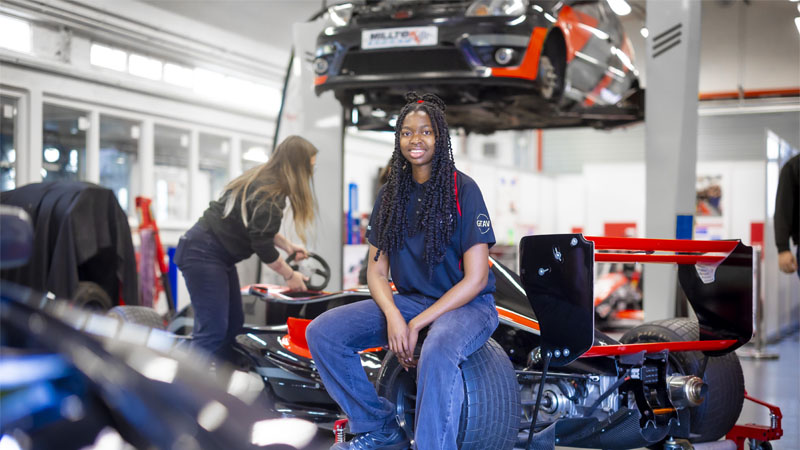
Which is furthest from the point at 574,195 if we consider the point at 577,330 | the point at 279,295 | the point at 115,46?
the point at 577,330

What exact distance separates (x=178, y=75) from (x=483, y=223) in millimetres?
8179

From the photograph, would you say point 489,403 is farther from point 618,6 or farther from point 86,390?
point 618,6

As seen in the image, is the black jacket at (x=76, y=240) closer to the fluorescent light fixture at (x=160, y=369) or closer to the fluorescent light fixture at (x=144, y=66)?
the fluorescent light fixture at (x=160, y=369)

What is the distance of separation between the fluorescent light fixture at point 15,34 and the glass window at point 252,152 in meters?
4.12

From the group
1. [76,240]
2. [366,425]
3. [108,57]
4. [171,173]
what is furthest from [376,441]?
[171,173]

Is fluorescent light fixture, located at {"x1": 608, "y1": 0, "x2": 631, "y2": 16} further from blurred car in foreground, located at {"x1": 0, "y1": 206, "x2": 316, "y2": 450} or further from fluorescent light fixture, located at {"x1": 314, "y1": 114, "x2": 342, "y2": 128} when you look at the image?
blurred car in foreground, located at {"x1": 0, "y1": 206, "x2": 316, "y2": 450}

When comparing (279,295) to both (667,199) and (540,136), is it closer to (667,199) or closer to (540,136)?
(667,199)

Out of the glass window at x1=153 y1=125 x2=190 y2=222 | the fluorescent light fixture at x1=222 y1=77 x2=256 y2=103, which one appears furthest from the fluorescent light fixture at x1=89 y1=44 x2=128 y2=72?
the fluorescent light fixture at x1=222 y1=77 x2=256 y2=103

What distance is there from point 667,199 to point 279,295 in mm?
2903

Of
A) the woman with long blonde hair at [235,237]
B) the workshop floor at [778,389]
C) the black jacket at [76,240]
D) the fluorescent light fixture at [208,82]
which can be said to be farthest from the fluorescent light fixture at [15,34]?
the workshop floor at [778,389]

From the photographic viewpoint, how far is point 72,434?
1.28 m

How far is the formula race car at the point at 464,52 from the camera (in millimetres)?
5234

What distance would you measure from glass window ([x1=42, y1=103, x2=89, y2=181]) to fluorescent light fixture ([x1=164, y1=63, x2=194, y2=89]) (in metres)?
1.50

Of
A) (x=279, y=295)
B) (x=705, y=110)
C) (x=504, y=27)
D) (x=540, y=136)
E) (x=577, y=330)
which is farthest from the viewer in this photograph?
(x=540, y=136)
